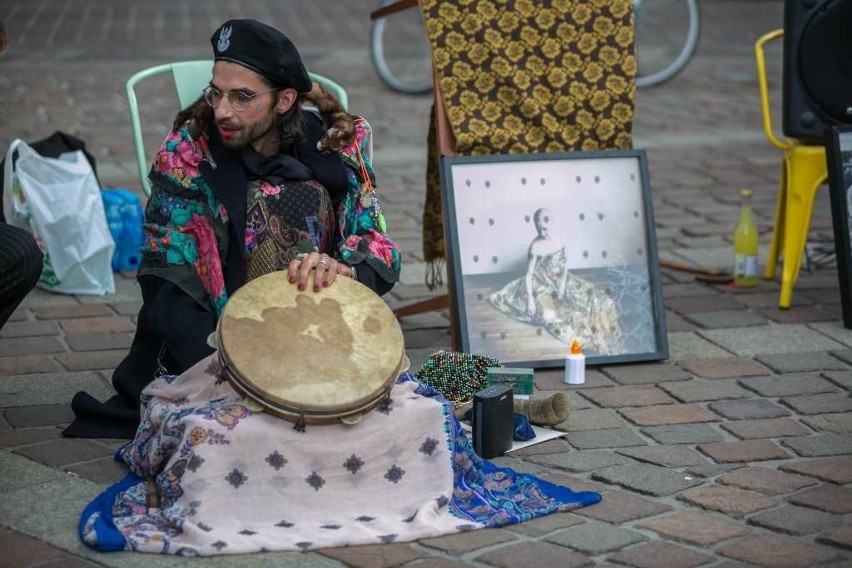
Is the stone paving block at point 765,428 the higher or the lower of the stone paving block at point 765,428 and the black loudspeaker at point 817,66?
the lower

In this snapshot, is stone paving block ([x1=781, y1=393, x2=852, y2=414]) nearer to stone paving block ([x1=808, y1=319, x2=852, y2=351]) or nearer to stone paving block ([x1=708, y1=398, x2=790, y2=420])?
stone paving block ([x1=708, y1=398, x2=790, y2=420])

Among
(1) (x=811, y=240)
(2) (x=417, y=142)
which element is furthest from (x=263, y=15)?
(1) (x=811, y=240)

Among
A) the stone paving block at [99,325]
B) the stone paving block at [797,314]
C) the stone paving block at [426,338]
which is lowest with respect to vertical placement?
the stone paving block at [797,314]

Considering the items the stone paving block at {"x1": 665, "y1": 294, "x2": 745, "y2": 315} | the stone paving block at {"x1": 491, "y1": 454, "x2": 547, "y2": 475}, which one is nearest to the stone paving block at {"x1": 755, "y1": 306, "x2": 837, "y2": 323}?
the stone paving block at {"x1": 665, "y1": 294, "x2": 745, "y2": 315}

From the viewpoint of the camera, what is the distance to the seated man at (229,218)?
12.4 ft

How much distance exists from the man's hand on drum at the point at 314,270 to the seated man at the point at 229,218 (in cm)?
16

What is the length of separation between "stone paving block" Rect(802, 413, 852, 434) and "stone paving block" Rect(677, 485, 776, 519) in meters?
0.61

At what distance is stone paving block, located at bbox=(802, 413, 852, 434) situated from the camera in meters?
4.07

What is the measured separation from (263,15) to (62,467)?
30.0ft

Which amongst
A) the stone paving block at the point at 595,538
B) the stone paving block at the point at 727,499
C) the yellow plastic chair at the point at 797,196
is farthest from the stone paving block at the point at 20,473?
the yellow plastic chair at the point at 797,196

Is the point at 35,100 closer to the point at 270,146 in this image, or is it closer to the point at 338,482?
the point at 270,146

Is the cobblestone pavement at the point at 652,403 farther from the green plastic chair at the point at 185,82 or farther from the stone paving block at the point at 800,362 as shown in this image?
the green plastic chair at the point at 185,82

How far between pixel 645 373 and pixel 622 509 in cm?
121

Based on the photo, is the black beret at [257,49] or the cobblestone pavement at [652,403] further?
the black beret at [257,49]
